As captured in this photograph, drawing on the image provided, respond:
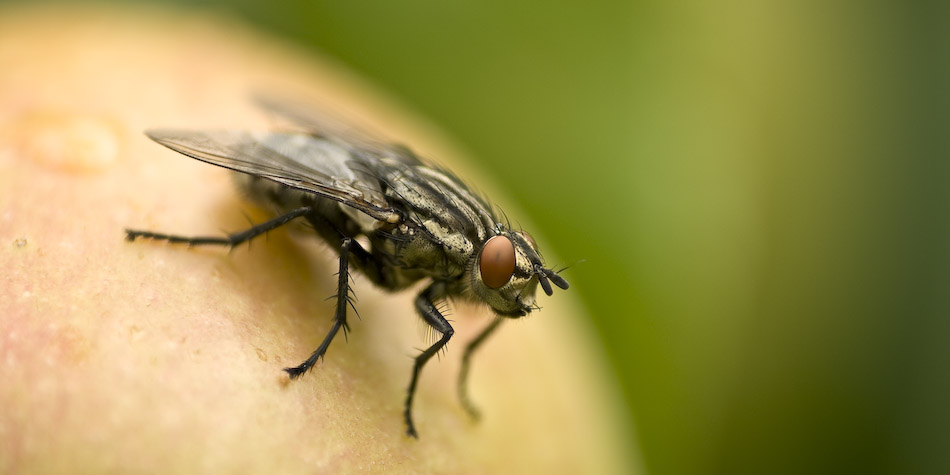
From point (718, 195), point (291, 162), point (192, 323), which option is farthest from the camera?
point (718, 195)

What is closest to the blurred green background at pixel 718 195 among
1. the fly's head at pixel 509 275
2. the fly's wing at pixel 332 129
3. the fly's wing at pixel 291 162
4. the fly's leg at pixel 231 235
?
the fly's wing at pixel 332 129

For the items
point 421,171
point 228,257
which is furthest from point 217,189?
point 421,171

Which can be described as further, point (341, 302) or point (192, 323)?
point (341, 302)

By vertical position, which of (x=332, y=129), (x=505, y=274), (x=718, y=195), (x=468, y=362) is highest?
(x=718, y=195)

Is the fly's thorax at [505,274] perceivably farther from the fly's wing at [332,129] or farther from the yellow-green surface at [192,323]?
the fly's wing at [332,129]

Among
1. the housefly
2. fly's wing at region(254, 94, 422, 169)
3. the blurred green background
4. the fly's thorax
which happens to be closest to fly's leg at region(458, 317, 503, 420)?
the housefly

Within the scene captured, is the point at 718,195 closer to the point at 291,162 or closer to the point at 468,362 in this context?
the point at 468,362

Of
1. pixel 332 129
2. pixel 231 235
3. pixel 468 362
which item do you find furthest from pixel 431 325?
pixel 332 129
